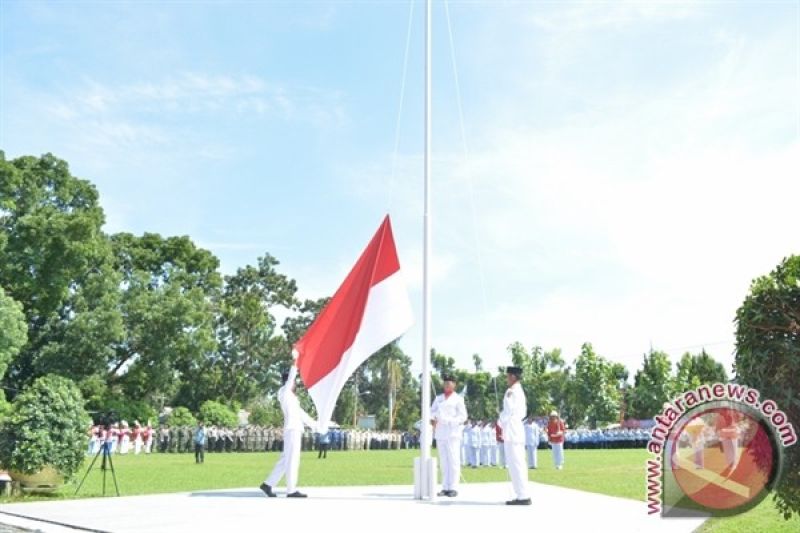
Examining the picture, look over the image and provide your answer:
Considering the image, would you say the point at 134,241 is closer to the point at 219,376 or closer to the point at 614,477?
the point at 219,376

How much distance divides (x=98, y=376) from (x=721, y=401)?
4893 centimetres

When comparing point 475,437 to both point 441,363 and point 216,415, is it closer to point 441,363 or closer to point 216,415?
point 216,415

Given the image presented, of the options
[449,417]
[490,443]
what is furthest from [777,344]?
[490,443]

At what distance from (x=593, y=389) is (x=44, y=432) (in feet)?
228

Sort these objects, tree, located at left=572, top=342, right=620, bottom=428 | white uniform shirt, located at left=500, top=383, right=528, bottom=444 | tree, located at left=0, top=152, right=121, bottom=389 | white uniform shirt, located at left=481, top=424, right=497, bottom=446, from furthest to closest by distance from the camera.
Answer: tree, located at left=572, top=342, right=620, bottom=428 < tree, located at left=0, top=152, right=121, bottom=389 < white uniform shirt, located at left=481, top=424, right=497, bottom=446 < white uniform shirt, located at left=500, top=383, right=528, bottom=444

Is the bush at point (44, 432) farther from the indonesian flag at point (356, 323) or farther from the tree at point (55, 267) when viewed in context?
the tree at point (55, 267)

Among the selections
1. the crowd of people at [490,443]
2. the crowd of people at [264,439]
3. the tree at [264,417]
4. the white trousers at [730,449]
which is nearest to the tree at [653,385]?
the crowd of people at [264,439]

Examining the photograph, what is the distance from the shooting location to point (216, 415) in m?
58.4

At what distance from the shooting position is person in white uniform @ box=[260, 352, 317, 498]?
586 inches

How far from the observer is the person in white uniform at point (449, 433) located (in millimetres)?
15180

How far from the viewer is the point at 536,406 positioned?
81.7m

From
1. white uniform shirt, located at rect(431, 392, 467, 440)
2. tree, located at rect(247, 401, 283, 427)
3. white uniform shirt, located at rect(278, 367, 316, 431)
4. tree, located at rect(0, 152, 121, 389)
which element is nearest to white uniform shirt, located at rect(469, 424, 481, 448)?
white uniform shirt, located at rect(431, 392, 467, 440)

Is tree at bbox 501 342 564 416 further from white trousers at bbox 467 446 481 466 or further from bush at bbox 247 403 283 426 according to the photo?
white trousers at bbox 467 446 481 466

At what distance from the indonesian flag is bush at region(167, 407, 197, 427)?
4151 cm
